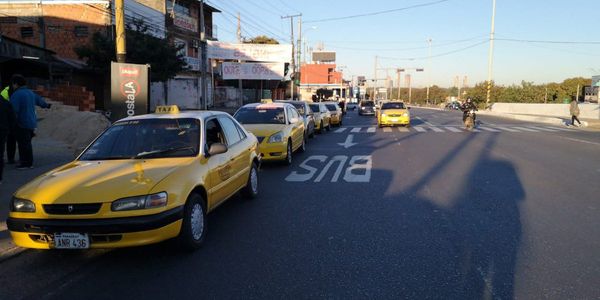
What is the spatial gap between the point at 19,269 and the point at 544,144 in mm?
16397

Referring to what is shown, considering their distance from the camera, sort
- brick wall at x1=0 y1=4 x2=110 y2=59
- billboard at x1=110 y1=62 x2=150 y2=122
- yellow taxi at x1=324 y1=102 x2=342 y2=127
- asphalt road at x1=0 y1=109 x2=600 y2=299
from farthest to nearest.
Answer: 1. brick wall at x1=0 y1=4 x2=110 y2=59
2. yellow taxi at x1=324 y1=102 x2=342 y2=127
3. billboard at x1=110 y1=62 x2=150 y2=122
4. asphalt road at x1=0 y1=109 x2=600 y2=299

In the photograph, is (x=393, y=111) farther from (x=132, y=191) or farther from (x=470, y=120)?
(x=132, y=191)

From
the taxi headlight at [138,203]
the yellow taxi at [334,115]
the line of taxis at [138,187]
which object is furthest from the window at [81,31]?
the taxi headlight at [138,203]

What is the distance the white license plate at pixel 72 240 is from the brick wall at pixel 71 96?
56.7 ft

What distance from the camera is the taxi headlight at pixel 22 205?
4223mm

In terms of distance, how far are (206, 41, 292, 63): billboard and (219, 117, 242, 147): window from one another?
28.6 meters

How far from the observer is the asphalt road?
3.81 m

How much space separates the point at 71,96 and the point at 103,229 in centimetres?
1910

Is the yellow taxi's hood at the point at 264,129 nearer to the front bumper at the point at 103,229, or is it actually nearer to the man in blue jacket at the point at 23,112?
the man in blue jacket at the point at 23,112

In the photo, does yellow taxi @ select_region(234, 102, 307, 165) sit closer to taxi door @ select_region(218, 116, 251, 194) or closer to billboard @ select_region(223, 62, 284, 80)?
taxi door @ select_region(218, 116, 251, 194)

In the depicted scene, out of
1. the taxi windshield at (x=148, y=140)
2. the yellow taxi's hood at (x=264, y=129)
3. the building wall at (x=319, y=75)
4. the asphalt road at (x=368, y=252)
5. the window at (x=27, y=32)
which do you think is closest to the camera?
the asphalt road at (x=368, y=252)

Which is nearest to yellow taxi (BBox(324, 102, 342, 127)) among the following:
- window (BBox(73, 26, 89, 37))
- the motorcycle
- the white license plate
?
the motorcycle

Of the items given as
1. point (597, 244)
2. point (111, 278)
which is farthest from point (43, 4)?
point (597, 244)

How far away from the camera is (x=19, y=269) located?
439 cm
